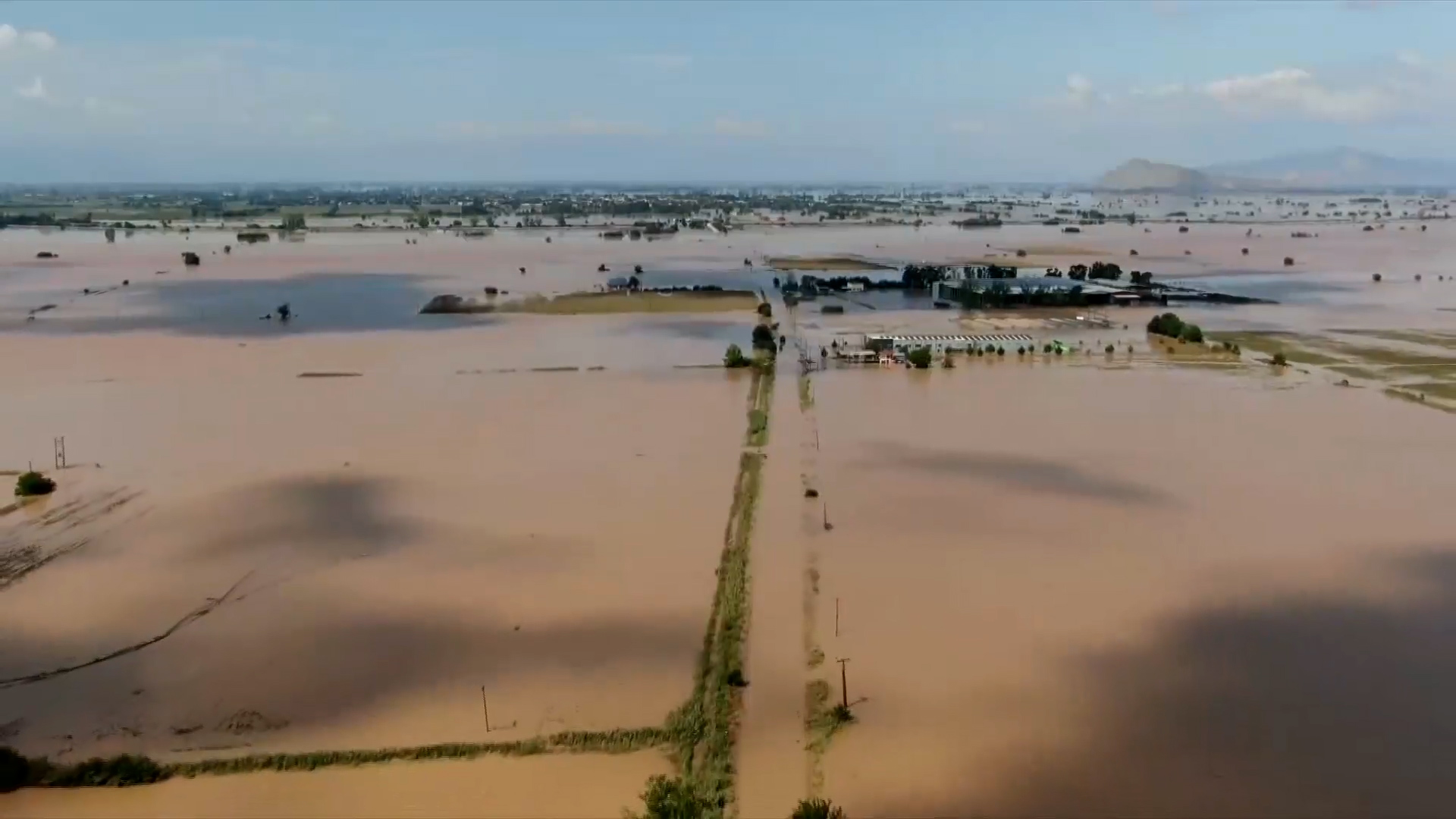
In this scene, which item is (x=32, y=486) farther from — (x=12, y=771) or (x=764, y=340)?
(x=764, y=340)

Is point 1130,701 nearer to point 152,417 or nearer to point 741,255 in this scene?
point 152,417

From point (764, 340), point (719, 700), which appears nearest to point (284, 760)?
point (719, 700)

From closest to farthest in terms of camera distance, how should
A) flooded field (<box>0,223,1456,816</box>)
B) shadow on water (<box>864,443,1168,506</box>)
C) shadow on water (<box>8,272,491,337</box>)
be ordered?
1. flooded field (<box>0,223,1456,816</box>)
2. shadow on water (<box>864,443,1168,506</box>)
3. shadow on water (<box>8,272,491,337</box>)

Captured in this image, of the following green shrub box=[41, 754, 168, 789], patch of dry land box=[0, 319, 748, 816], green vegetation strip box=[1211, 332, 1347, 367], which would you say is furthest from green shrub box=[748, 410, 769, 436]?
green vegetation strip box=[1211, 332, 1347, 367]

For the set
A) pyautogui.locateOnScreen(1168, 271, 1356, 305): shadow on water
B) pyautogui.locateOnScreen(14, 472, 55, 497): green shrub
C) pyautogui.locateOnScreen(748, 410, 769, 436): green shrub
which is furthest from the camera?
pyautogui.locateOnScreen(1168, 271, 1356, 305): shadow on water

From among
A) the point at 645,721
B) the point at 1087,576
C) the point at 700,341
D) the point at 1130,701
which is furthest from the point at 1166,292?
the point at 645,721

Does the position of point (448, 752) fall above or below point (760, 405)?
below

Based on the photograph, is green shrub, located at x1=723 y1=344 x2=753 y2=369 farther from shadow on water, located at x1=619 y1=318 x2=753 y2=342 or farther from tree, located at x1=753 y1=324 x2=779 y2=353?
shadow on water, located at x1=619 y1=318 x2=753 y2=342
